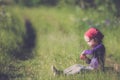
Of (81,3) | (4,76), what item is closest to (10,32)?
(4,76)

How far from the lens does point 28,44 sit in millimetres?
7594

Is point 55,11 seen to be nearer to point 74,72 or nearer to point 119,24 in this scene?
point 119,24

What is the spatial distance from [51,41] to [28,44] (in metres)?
0.44

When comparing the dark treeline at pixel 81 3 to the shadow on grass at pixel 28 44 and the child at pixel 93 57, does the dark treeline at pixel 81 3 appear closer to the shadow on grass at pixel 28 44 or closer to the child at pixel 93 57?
the shadow on grass at pixel 28 44

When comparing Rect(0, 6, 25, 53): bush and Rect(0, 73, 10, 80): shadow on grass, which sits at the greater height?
Rect(0, 6, 25, 53): bush

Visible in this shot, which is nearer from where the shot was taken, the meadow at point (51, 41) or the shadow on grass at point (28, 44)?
the meadow at point (51, 41)

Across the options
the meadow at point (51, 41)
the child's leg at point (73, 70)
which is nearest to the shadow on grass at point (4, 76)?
the meadow at point (51, 41)

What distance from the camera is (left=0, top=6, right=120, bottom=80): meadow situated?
18.4ft

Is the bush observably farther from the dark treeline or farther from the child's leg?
the child's leg

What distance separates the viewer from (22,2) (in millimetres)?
10227

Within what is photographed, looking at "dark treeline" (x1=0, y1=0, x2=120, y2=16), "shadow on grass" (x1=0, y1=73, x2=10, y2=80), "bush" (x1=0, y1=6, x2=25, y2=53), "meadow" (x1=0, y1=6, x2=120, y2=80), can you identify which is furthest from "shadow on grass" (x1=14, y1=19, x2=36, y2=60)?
"dark treeline" (x1=0, y1=0, x2=120, y2=16)

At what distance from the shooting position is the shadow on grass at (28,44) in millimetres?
6568

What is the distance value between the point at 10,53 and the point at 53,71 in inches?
46.5

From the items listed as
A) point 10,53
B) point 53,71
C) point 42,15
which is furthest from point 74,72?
point 42,15
